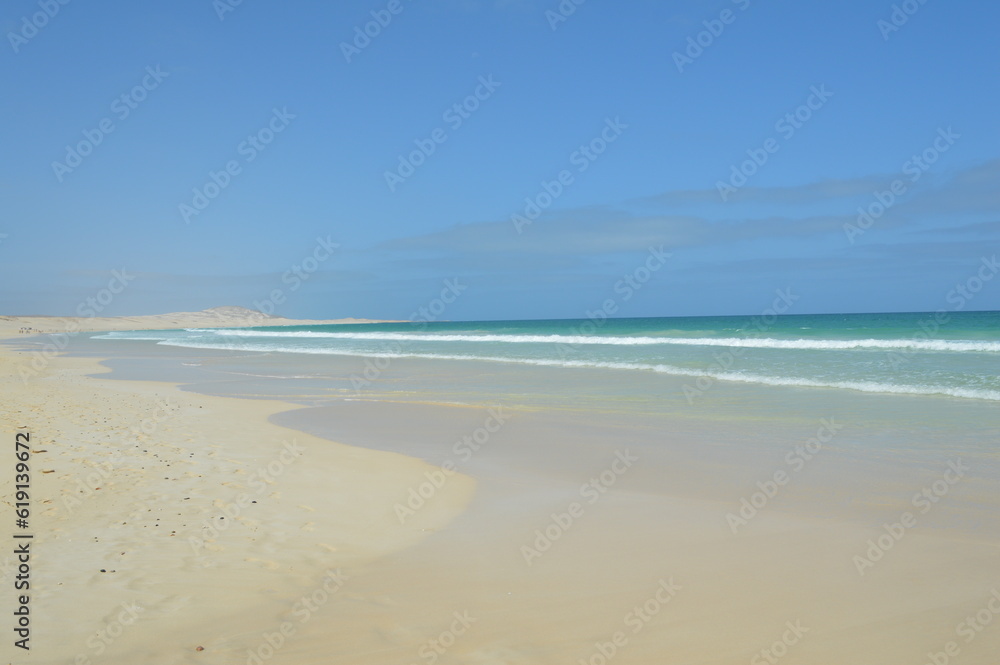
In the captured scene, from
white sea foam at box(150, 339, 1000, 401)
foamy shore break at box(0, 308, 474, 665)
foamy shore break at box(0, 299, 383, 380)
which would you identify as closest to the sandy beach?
foamy shore break at box(0, 308, 474, 665)

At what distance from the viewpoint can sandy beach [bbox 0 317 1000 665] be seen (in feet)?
11.4

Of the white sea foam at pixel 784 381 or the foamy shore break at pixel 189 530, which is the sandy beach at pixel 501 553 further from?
the white sea foam at pixel 784 381

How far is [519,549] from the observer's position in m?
4.93

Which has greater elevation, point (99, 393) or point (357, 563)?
point (99, 393)

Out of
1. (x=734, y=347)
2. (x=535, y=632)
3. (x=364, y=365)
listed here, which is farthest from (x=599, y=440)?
(x=734, y=347)

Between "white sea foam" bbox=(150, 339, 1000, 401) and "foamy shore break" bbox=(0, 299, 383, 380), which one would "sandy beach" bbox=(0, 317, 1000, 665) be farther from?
"foamy shore break" bbox=(0, 299, 383, 380)

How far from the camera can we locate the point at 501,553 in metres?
4.85

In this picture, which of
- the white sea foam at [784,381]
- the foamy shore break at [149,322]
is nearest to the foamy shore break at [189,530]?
the white sea foam at [784,381]

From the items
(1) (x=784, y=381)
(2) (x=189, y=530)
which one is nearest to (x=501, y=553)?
(2) (x=189, y=530)

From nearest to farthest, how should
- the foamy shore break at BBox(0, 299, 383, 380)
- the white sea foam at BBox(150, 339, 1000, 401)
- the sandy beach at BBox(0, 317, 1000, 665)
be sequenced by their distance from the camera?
1. the sandy beach at BBox(0, 317, 1000, 665)
2. the white sea foam at BBox(150, 339, 1000, 401)
3. the foamy shore break at BBox(0, 299, 383, 380)

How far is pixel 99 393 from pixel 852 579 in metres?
15.2

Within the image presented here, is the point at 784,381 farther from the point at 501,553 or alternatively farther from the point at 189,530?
the point at 189,530

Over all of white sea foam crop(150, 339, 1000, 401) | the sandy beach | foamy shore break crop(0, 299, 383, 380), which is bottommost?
white sea foam crop(150, 339, 1000, 401)

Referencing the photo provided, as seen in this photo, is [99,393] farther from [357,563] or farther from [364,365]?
[357,563]
